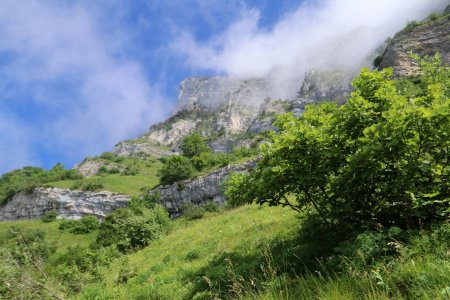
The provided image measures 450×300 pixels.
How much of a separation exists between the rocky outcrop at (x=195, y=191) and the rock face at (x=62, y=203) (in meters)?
22.4

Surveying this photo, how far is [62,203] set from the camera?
360ft

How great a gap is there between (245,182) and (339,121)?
139 inches

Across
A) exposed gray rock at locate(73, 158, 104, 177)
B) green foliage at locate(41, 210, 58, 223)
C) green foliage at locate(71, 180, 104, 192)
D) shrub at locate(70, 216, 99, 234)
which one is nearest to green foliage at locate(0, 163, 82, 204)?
exposed gray rock at locate(73, 158, 104, 177)

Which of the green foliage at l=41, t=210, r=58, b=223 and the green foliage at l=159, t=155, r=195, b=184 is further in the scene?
the green foliage at l=41, t=210, r=58, b=223

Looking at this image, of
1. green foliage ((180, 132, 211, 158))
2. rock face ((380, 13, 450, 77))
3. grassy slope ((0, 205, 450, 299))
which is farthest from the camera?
green foliage ((180, 132, 211, 158))

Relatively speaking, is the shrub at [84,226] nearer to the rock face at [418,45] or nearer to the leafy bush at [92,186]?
the leafy bush at [92,186]

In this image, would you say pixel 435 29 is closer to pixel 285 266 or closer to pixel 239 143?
pixel 285 266

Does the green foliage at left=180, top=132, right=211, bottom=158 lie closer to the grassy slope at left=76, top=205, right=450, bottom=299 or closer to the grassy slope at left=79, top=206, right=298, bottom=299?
the grassy slope at left=76, top=205, right=450, bottom=299

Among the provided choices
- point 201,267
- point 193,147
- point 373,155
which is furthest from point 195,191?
point 373,155

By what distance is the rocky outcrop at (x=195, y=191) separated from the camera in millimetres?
75375

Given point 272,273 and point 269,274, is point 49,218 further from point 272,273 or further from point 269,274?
→ point 272,273

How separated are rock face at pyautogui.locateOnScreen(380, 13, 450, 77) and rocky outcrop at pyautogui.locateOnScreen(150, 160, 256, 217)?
46.5m

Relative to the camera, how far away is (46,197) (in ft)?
365

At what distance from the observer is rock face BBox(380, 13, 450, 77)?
3031 inches
